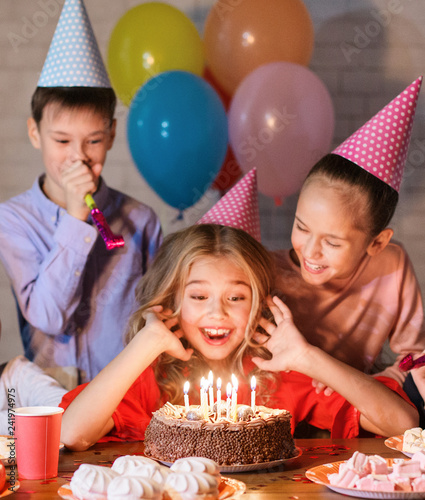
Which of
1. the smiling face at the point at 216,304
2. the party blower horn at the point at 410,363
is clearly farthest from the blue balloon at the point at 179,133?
the party blower horn at the point at 410,363

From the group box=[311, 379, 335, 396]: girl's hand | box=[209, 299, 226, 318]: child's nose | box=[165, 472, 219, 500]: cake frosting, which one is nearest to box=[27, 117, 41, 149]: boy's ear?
box=[209, 299, 226, 318]: child's nose

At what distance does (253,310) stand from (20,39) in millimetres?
1205

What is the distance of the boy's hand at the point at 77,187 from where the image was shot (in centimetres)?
217

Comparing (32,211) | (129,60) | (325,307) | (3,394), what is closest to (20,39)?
(129,60)

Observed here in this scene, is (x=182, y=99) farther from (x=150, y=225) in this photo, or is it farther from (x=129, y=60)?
(x=150, y=225)

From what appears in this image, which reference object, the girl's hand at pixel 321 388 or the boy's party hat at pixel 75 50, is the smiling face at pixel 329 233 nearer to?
the girl's hand at pixel 321 388

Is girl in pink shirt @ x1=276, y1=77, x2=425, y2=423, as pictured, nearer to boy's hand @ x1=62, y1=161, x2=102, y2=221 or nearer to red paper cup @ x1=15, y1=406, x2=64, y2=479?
boy's hand @ x1=62, y1=161, x2=102, y2=221

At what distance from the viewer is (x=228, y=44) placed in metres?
2.12

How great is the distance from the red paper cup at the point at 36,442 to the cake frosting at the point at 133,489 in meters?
0.25

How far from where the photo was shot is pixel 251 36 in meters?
2.11

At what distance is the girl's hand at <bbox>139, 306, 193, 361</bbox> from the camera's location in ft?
6.05

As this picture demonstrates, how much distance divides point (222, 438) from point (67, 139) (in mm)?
1197

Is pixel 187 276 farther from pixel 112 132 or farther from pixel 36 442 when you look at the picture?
pixel 36 442

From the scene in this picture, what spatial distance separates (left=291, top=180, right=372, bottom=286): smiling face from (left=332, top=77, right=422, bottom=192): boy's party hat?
12cm
